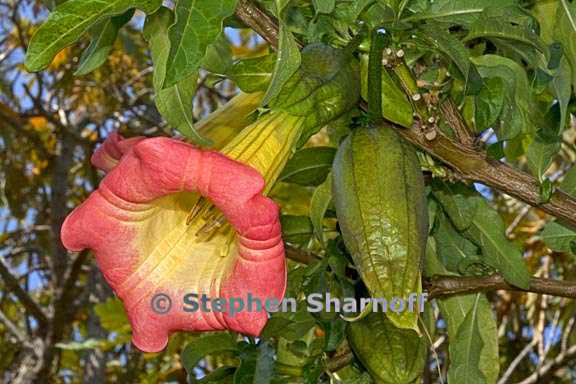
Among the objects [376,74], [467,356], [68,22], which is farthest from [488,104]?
[68,22]

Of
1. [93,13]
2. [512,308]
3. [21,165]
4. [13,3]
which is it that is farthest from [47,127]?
[93,13]

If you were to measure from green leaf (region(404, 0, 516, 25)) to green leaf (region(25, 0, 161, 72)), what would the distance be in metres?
0.33

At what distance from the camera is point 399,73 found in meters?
1.09

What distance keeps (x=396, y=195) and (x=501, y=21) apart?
0.82 feet

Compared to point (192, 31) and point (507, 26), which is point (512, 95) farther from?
point (192, 31)

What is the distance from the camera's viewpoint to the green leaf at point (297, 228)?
142 cm

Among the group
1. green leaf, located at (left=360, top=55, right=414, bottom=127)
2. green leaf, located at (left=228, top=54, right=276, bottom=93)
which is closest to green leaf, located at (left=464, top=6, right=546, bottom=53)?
green leaf, located at (left=360, top=55, right=414, bottom=127)

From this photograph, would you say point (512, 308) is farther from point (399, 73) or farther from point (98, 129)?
point (399, 73)

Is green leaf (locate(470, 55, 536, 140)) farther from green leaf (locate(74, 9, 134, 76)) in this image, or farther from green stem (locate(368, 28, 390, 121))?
green leaf (locate(74, 9, 134, 76))

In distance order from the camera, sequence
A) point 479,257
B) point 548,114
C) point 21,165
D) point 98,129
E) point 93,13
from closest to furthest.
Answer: point 93,13
point 548,114
point 479,257
point 98,129
point 21,165

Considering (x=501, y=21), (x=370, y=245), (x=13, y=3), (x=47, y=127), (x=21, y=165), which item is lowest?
(x=370, y=245)

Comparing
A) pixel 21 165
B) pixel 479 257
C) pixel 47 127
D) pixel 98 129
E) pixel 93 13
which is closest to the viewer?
pixel 93 13

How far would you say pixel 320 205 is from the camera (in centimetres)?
129

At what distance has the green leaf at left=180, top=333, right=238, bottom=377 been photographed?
1361 mm
